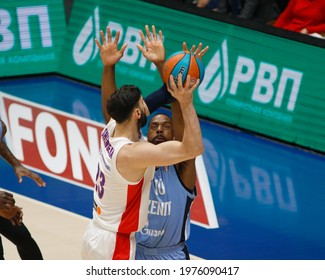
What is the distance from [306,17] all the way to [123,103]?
309 inches

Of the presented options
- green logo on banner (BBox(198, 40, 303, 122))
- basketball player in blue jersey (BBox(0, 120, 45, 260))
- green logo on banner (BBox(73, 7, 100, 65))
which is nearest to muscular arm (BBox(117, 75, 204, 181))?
basketball player in blue jersey (BBox(0, 120, 45, 260))

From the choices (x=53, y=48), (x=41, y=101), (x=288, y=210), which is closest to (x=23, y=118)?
(x=41, y=101)

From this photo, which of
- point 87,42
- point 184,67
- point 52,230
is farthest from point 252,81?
point 184,67

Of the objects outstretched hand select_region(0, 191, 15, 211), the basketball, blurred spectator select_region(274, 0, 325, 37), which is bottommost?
blurred spectator select_region(274, 0, 325, 37)

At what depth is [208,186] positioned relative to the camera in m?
11.3

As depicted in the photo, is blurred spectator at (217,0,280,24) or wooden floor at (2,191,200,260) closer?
wooden floor at (2,191,200,260)

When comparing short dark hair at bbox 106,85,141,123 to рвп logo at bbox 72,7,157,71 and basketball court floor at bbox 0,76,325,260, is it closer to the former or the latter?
basketball court floor at bbox 0,76,325,260

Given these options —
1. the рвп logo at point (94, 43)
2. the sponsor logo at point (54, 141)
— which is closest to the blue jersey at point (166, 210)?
the sponsor logo at point (54, 141)

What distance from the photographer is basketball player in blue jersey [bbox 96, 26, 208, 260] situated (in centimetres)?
728

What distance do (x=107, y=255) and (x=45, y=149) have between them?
5325 mm

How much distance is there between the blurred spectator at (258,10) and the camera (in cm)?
1528

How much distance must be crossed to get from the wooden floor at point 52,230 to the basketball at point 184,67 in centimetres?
271

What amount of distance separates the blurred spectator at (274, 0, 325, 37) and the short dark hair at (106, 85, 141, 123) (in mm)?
7504

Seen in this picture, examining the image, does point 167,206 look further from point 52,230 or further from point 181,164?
point 52,230
